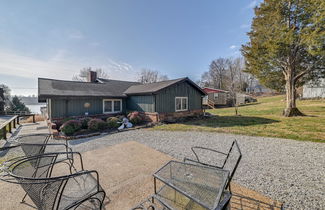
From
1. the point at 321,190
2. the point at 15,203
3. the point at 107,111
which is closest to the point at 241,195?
the point at 321,190

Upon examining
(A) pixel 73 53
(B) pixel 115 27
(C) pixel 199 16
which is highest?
(C) pixel 199 16

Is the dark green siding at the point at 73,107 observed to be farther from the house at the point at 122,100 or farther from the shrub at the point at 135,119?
the shrub at the point at 135,119

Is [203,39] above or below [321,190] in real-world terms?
above

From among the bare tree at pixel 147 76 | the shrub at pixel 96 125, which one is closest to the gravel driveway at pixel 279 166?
the shrub at pixel 96 125

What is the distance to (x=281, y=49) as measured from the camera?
392 inches

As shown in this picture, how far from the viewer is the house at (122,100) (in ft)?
30.7

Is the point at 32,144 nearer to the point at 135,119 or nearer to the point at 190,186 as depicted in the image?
the point at 190,186

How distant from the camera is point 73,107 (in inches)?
387

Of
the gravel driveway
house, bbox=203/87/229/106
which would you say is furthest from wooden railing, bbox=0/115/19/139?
house, bbox=203/87/229/106

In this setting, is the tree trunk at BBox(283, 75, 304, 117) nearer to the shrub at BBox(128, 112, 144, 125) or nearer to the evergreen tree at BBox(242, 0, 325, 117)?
the evergreen tree at BBox(242, 0, 325, 117)

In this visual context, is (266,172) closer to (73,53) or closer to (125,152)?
(125,152)

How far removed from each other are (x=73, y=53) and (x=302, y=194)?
19.4m

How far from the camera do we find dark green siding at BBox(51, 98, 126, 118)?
9.10m

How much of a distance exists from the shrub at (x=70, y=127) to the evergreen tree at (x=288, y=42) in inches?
571
